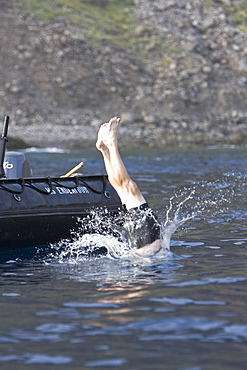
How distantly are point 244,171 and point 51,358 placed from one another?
18.6m

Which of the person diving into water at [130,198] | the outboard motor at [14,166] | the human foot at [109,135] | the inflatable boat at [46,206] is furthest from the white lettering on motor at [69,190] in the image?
the human foot at [109,135]

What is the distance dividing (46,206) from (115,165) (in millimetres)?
1486

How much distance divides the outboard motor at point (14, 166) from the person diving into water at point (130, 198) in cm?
265

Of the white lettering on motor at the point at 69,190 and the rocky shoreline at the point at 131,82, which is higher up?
the rocky shoreline at the point at 131,82

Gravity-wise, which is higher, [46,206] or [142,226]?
[46,206]

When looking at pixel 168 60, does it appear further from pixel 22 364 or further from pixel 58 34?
pixel 22 364

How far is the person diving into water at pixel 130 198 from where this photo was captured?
7.91 meters

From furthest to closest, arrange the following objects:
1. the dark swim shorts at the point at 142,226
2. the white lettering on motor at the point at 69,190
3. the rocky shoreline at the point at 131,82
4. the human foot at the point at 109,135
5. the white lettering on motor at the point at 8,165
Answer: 1. the rocky shoreline at the point at 131,82
2. the white lettering on motor at the point at 8,165
3. the white lettering on motor at the point at 69,190
4. the dark swim shorts at the point at 142,226
5. the human foot at the point at 109,135

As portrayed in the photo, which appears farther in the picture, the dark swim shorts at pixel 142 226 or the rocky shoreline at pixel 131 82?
the rocky shoreline at pixel 131 82

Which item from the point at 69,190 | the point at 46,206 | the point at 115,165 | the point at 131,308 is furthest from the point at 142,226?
the point at 131,308

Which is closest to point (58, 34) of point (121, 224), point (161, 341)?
point (121, 224)

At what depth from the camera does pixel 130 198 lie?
8094 millimetres

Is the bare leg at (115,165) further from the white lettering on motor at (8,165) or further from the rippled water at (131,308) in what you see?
the white lettering on motor at (8,165)

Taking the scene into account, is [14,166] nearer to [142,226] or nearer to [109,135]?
[109,135]
